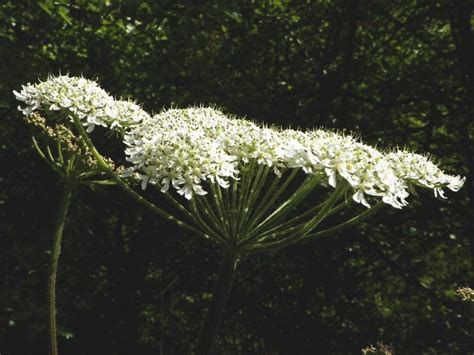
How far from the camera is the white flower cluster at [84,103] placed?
3.10 metres

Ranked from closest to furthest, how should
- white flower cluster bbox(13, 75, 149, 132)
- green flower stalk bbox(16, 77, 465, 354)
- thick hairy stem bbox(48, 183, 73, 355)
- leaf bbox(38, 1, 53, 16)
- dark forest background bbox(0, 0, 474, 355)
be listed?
green flower stalk bbox(16, 77, 465, 354)
thick hairy stem bbox(48, 183, 73, 355)
white flower cluster bbox(13, 75, 149, 132)
leaf bbox(38, 1, 53, 16)
dark forest background bbox(0, 0, 474, 355)

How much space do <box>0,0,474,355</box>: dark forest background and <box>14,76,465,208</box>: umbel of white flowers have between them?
246cm

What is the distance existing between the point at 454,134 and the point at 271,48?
1905mm

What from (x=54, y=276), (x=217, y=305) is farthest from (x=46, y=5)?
(x=217, y=305)

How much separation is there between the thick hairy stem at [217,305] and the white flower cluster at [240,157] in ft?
0.95

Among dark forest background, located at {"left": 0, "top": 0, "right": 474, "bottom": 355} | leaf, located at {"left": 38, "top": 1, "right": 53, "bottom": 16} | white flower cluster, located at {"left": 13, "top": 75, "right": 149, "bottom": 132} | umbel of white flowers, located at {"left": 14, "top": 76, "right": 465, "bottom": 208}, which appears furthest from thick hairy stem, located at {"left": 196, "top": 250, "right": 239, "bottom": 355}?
leaf, located at {"left": 38, "top": 1, "right": 53, "bottom": 16}

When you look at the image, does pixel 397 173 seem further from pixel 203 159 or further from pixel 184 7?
pixel 184 7

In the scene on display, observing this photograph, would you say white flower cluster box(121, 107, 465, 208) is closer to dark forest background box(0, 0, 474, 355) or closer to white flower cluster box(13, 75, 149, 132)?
white flower cluster box(13, 75, 149, 132)

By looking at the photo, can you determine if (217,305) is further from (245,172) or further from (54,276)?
(54,276)

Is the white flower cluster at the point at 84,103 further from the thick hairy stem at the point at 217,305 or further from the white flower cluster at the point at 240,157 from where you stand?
the thick hairy stem at the point at 217,305

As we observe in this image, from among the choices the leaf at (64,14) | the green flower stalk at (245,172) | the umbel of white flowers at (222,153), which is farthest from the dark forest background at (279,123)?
the green flower stalk at (245,172)

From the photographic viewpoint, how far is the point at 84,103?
311 cm

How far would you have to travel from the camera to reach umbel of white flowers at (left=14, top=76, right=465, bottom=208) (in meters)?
2.66

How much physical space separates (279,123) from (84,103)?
11.0 feet
